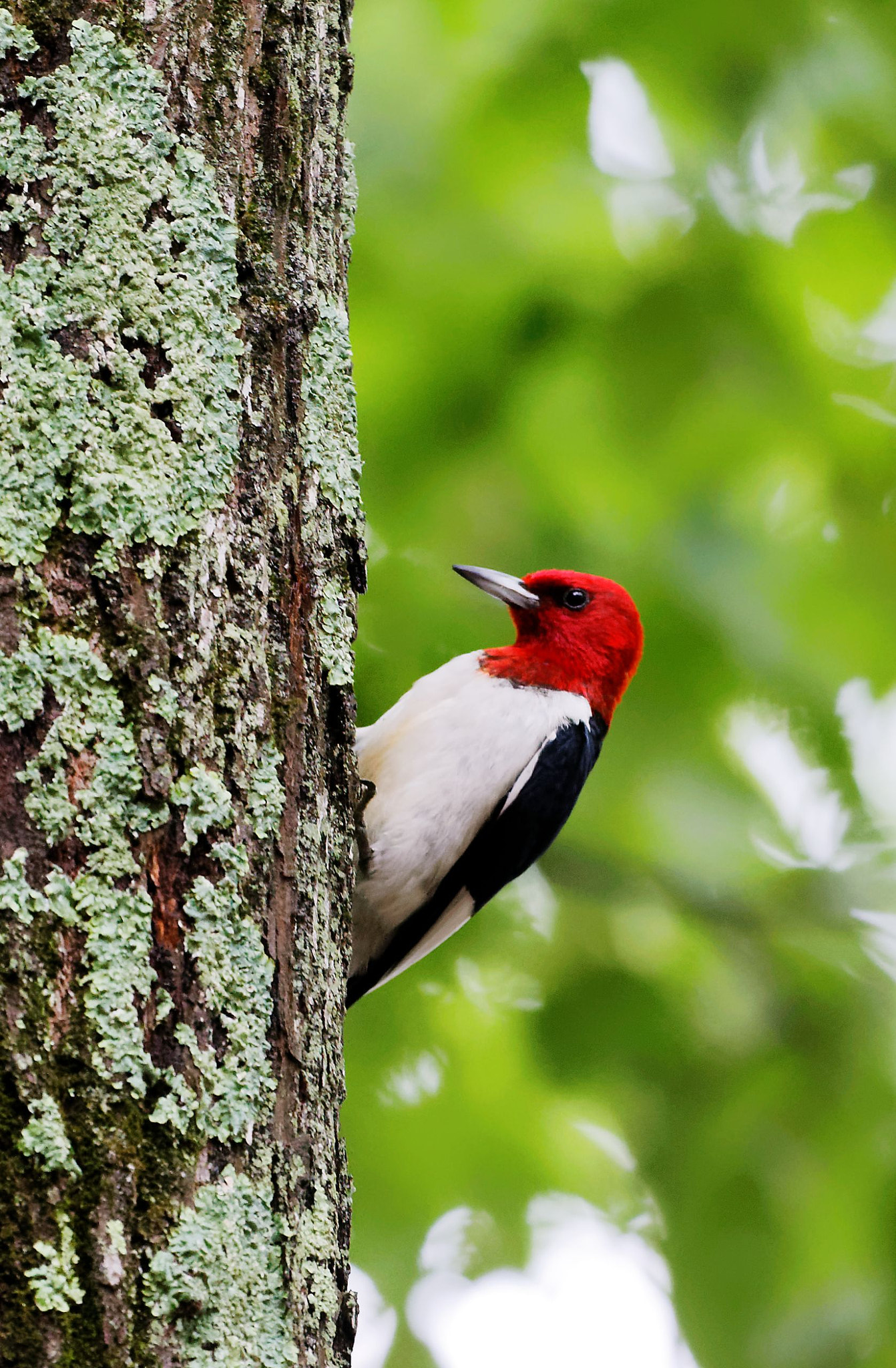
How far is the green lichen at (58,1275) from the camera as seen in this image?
1.21 metres

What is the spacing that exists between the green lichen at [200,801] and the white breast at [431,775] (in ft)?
4.97

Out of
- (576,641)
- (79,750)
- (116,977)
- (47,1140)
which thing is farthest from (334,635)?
(576,641)

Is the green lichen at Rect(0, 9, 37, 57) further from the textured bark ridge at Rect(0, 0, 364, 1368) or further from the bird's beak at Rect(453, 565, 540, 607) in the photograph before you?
the bird's beak at Rect(453, 565, 540, 607)

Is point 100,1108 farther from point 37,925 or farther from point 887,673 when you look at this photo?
point 887,673

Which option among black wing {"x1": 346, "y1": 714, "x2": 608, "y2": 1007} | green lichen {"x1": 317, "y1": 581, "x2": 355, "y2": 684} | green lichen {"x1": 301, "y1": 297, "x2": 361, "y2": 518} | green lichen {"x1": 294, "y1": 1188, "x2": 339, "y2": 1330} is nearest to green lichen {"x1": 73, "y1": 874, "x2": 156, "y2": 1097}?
green lichen {"x1": 294, "y1": 1188, "x2": 339, "y2": 1330}

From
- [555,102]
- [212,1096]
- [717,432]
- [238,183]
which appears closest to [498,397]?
[717,432]

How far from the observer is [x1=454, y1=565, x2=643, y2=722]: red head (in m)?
3.45

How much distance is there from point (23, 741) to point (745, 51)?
107 inches

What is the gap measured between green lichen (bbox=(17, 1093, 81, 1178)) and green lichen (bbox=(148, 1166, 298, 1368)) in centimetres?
14

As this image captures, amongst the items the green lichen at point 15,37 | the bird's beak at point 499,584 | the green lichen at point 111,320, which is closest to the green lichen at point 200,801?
the green lichen at point 111,320

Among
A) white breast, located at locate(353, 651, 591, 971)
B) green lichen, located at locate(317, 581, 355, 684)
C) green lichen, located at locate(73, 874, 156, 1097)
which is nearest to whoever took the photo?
green lichen, located at locate(73, 874, 156, 1097)

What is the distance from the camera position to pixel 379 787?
124 inches

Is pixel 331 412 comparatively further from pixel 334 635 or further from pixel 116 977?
pixel 116 977

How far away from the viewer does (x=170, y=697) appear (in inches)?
58.0
